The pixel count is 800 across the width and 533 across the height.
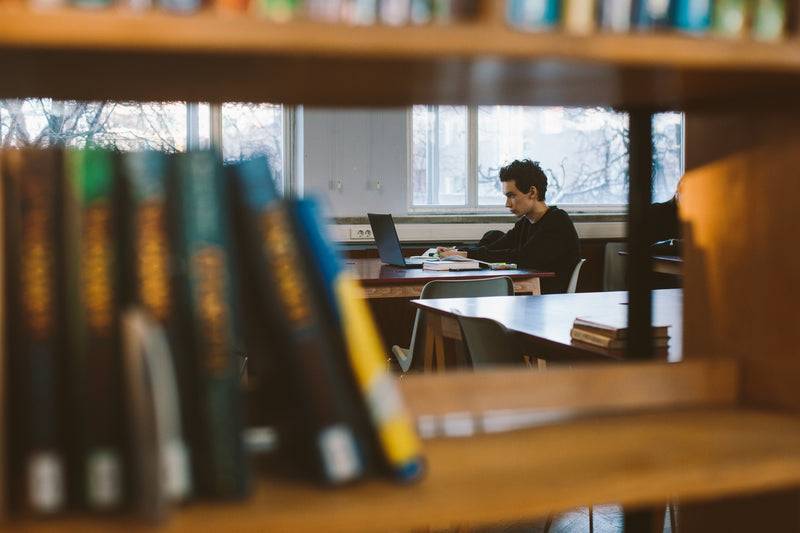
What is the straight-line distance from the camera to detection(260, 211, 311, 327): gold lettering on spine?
60 cm

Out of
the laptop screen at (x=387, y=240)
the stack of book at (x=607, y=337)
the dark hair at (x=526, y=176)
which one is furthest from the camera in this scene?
the dark hair at (x=526, y=176)

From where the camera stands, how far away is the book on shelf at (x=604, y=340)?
6.13 feet

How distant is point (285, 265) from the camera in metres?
0.60

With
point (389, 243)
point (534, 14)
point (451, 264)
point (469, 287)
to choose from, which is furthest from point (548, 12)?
point (389, 243)

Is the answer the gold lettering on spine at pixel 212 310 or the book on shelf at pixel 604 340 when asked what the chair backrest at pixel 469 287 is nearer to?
the book on shelf at pixel 604 340

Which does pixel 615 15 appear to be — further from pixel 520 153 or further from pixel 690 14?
pixel 520 153

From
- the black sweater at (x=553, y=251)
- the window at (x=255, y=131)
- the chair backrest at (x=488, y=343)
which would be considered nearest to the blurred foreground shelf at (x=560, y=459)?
the chair backrest at (x=488, y=343)

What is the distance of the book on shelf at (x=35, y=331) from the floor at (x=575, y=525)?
7.21ft

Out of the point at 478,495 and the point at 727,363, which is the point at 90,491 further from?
the point at 727,363

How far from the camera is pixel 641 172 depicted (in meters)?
0.97

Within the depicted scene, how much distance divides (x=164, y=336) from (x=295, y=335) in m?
0.10

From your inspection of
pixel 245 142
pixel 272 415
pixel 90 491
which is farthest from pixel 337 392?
pixel 245 142

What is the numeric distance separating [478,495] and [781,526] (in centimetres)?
46

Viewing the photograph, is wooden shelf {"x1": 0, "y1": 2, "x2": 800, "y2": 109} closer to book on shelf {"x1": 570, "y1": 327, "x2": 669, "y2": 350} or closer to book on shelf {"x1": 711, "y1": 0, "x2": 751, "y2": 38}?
book on shelf {"x1": 711, "y1": 0, "x2": 751, "y2": 38}
